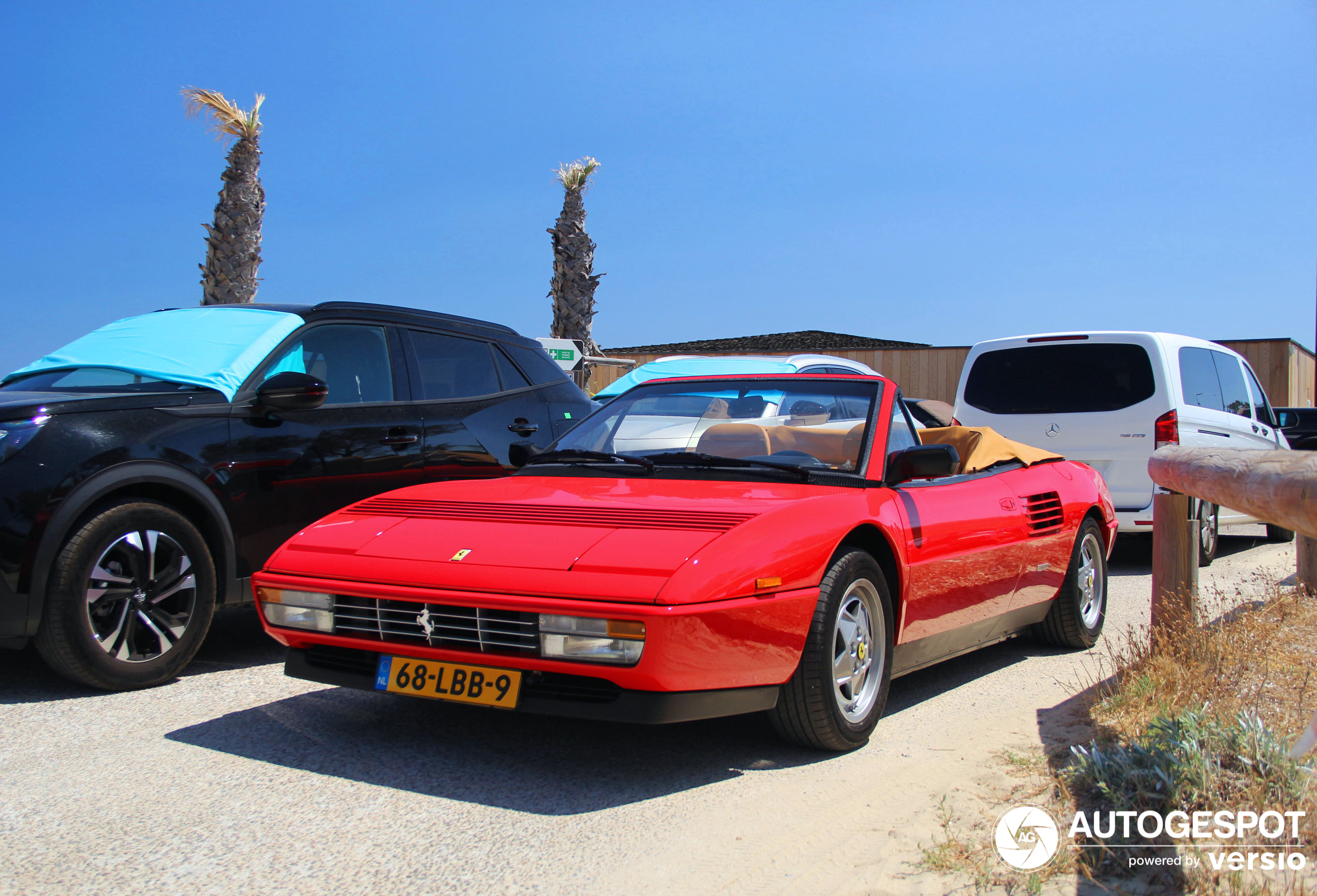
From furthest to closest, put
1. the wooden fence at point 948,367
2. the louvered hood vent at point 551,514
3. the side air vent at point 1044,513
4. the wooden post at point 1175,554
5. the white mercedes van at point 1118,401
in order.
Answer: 1. the wooden fence at point 948,367
2. the white mercedes van at point 1118,401
3. the side air vent at point 1044,513
4. the wooden post at point 1175,554
5. the louvered hood vent at point 551,514

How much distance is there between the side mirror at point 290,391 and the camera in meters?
5.19

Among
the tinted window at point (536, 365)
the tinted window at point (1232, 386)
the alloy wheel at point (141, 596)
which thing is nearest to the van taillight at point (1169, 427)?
the tinted window at point (1232, 386)

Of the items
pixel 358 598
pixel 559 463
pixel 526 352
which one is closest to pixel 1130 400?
pixel 526 352

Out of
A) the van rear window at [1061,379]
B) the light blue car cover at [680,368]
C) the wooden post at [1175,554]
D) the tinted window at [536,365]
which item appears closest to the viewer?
the wooden post at [1175,554]

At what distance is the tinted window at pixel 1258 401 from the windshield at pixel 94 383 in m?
9.18

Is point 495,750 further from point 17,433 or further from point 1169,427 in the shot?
point 1169,427

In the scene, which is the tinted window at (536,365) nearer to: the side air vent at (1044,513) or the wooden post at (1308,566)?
the side air vent at (1044,513)

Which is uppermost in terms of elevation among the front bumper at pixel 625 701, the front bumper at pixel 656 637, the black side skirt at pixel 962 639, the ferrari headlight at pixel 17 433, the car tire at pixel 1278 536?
the ferrari headlight at pixel 17 433

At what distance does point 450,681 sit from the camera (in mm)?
3473

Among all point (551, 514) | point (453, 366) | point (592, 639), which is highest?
point (453, 366)

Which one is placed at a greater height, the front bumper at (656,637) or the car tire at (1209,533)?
the front bumper at (656,637)

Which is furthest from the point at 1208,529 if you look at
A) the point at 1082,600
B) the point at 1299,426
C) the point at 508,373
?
the point at 1299,426
